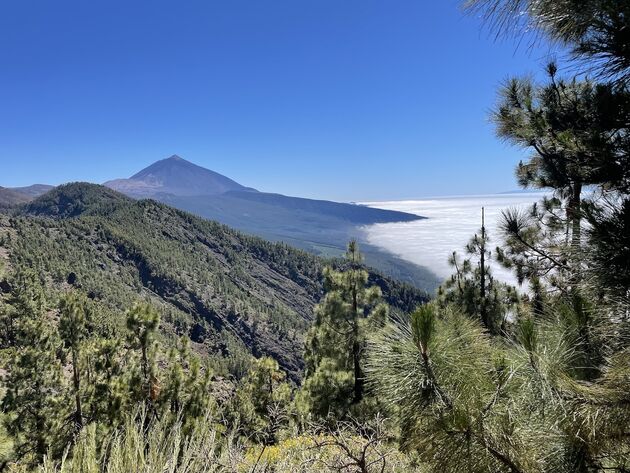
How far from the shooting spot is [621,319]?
7.07 feet

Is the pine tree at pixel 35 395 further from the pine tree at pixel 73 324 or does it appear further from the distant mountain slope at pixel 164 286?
the distant mountain slope at pixel 164 286

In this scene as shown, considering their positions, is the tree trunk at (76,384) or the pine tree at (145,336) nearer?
the pine tree at (145,336)

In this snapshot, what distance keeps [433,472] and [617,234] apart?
1.90m

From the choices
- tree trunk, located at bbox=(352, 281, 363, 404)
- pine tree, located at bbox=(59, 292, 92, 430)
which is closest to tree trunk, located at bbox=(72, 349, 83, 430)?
pine tree, located at bbox=(59, 292, 92, 430)

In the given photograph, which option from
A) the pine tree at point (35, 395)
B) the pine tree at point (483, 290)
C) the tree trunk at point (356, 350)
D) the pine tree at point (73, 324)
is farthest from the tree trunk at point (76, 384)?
the pine tree at point (483, 290)

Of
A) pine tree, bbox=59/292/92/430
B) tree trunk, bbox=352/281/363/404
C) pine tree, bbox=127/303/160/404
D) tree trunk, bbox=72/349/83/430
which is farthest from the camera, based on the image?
tree trunk, bbox=72/349/83/430

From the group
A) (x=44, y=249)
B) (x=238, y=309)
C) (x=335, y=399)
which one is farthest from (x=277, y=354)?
(x=335, y=399)

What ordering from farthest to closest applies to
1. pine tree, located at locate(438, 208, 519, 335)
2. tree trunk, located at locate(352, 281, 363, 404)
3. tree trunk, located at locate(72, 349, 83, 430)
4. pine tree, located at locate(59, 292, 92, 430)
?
1. tree trunk, located at locate(72, 349, 83, 430)
2. pine tree, located at locate(59, 292, 92, 430)
3. tree trunk, located at locate(352, 281, 363, 404)
4. pine tree, located at locate(438, 208, 519, 335)

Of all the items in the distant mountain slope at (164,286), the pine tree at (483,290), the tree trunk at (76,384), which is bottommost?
the distant mountain slope at (164,286)

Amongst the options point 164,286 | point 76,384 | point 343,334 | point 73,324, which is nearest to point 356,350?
point 343,334

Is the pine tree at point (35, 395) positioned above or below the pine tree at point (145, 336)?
below

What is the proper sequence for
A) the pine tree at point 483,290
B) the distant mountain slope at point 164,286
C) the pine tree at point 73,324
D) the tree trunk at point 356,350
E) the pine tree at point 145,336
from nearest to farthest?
1. the pine tree at point 483,290
2. the pine tree at point 145,336
3. the tree trunk at point 356,350
4. the pine tree at point 73,324
5. the distant mountain slope at point 164,286

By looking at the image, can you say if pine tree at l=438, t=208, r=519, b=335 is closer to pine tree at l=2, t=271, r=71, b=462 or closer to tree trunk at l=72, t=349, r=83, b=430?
pine tree at l=2, t=271, r=71, b=462

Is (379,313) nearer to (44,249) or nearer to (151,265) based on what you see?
(44,249)
